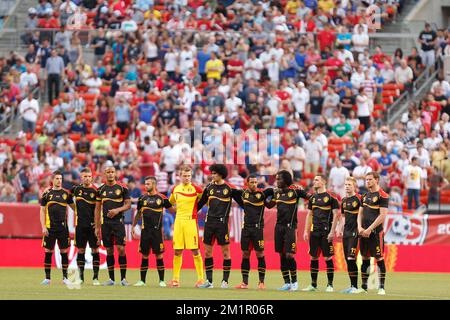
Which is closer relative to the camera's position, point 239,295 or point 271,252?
point 239,295

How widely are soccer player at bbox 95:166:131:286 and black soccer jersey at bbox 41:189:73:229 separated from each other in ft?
2.42

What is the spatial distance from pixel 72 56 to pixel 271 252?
12.3m

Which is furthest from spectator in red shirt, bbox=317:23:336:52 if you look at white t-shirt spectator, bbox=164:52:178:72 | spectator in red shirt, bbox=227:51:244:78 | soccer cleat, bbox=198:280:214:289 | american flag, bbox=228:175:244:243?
soccer cleat, bbox=198:280:214:289

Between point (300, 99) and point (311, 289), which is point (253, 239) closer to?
point (311, 289)

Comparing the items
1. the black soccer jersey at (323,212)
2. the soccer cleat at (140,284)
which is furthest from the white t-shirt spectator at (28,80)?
the black soccer jersey at (323,212)

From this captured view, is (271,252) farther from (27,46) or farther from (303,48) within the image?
(27,46)

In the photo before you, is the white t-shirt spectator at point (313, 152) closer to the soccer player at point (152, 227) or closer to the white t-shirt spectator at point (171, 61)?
the white t-shirt spectator at point (171, 61)

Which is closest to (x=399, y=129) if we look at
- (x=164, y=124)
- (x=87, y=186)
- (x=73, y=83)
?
(x=164, y=124)

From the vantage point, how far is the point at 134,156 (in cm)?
3772

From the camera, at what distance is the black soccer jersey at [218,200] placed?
82.2 feet

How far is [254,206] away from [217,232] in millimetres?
862

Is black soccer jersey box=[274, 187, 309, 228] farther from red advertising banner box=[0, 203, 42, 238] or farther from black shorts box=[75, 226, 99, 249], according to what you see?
red advertising banner box=[0, 203, 42, 238]

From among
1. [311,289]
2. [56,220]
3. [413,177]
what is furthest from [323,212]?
[413,177]

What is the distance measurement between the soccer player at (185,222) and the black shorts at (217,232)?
0.76 ft
